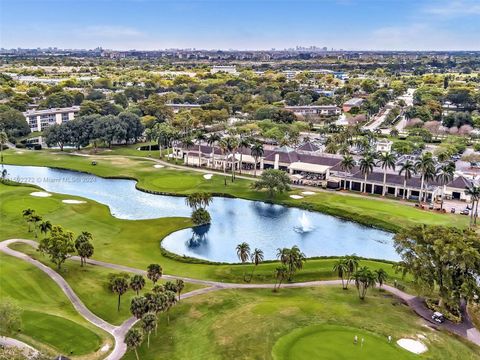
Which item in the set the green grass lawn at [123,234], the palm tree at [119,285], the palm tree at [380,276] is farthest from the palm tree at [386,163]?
the palm tree at [119,285]

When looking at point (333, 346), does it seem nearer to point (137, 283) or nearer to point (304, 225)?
point (137, 283)

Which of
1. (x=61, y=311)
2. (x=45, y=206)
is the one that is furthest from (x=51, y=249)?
(x=45, y=206)

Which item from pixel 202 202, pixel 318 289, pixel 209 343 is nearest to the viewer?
pixel 209 343

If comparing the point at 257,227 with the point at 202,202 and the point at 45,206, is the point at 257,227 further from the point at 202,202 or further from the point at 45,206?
the point at 45,206

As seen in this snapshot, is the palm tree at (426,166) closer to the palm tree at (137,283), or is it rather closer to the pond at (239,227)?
the pond at (239,227)

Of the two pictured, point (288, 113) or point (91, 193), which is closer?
point (91, 193)

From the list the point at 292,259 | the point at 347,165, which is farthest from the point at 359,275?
the point at 347,165

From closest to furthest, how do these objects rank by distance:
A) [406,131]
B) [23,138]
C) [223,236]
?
[223,236] < [23,138] < [406,131]
